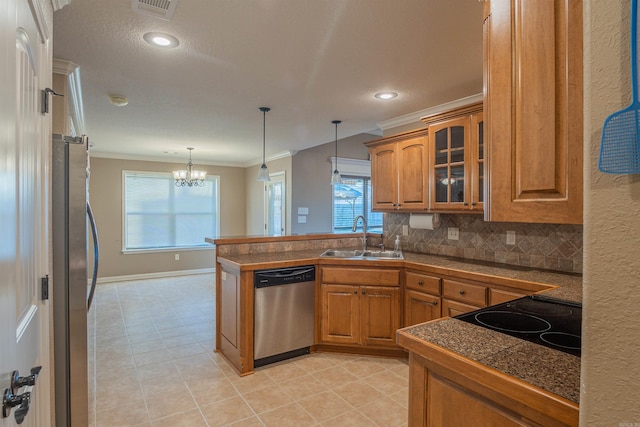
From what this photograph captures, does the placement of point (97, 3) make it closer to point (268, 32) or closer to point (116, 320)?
point (268, 32)

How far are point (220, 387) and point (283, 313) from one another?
2.42 feet

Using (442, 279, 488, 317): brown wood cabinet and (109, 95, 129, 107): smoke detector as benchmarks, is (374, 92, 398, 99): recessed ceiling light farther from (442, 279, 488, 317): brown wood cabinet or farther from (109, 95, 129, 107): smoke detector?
(109, 95, 129, 107): smoke detector

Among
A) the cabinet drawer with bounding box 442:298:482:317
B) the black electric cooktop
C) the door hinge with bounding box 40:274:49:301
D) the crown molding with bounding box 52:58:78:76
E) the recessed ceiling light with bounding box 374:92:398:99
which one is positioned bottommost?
the cabinet drawer with bounding box 442:298:482:317

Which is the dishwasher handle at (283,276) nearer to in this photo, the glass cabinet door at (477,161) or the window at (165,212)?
the glass cabinet door at (477,161)

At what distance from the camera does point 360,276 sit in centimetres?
309

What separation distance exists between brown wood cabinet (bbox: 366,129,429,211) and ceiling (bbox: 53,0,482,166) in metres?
0.39

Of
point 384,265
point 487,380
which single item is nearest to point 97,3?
point 487,380

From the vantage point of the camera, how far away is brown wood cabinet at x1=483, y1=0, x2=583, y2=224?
0.92 metres

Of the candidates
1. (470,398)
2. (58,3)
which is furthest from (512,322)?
(58,3)

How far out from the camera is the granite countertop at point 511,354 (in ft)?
2.90

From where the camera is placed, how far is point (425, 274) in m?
2.88

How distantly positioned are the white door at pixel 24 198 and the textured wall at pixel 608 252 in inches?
48.8

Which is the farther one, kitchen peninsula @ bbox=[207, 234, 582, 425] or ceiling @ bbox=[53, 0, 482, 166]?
ceiling @ bbox=[53, 0, 482, 166]

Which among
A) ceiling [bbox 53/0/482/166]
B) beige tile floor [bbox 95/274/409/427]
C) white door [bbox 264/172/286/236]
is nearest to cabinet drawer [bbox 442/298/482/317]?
beige tile floor [bbox 95/274/409/427]
